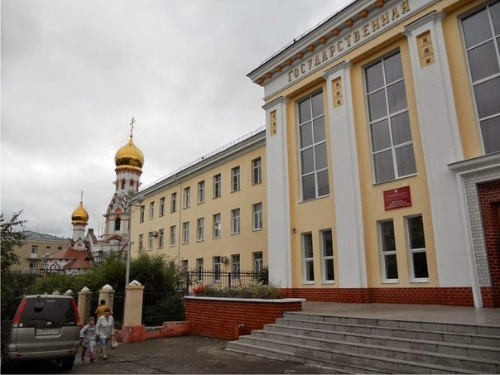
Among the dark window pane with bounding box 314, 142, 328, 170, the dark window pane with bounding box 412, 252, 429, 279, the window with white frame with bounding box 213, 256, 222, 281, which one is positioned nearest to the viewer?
the dark window pane with bounding box 412, 252, 429, 279

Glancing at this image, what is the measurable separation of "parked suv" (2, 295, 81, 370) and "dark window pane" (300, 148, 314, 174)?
11.3 m

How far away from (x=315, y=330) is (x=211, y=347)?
3452mm

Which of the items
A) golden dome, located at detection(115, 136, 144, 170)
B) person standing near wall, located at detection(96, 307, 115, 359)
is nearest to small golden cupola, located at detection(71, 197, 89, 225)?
golden dome, located at detection(115, 136, 144, 170)

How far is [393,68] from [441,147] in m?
4.17

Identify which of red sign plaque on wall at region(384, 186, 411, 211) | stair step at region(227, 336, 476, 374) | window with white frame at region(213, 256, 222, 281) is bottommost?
stair step at region(227, 336, 476, 374)

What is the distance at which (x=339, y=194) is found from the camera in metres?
15.9

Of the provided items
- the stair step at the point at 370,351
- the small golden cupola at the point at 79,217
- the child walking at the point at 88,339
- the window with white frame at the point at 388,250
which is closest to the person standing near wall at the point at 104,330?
the child walking at the point at 88,339

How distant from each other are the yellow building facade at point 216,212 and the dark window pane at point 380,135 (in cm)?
985

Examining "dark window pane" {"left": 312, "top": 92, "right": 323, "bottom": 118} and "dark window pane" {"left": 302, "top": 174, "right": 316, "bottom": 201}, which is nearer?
"dark window pane" {"left": 302, "top": 174, "right": 316, "bottom": 201}

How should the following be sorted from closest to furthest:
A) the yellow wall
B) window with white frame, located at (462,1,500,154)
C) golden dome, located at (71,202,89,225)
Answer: window with white frame, located at (462,1,500,154) → the yellow wall → golden dome, located at (71,202,89,225)

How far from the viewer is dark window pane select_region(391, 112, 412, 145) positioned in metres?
14.4

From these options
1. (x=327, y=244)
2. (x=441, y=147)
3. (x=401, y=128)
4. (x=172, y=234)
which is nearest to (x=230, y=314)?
(x=327, y=244)

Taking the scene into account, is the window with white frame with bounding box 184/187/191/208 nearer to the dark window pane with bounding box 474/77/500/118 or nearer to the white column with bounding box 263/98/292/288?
the white column with bounding box 263/98/292/288

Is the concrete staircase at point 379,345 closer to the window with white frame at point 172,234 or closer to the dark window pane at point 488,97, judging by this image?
the dark window pane at point 488,97
